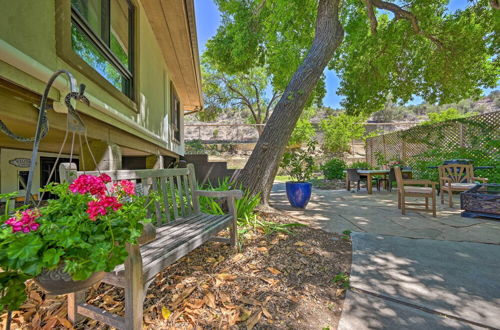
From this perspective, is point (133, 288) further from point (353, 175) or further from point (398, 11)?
point (398, 11)

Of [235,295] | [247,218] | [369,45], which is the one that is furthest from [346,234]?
[369,45]

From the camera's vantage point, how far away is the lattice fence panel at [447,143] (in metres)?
6.09

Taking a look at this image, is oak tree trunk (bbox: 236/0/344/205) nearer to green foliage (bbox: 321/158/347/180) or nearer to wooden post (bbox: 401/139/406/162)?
green foliage (bbox: 321/158/347/180)

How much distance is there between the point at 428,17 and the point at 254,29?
4.74 metres

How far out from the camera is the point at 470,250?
2.33 meters

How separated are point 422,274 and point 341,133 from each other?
43.0 ft

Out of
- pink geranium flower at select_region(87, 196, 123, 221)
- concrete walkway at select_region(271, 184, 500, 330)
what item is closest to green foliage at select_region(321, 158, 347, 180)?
concrete walkway at select_region(271, 184, 500, 330)

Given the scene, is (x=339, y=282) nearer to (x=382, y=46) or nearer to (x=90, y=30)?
(x=90, y=30)

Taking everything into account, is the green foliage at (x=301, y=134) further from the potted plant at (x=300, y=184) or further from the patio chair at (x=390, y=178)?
the potted plant at (x=300, y=184)

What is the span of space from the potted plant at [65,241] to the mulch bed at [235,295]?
2.50 ft

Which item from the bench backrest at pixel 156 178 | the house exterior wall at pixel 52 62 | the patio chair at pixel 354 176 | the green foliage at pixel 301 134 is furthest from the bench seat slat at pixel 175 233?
the green foliage at pixel 301 134

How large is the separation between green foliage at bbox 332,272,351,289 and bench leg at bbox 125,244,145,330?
55.7 inches

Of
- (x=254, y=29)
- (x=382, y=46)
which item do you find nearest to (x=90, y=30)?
(x=254, y=29)

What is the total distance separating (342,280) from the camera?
1.80 m
